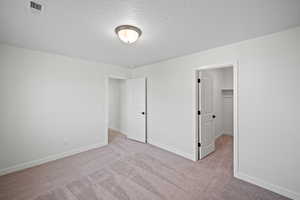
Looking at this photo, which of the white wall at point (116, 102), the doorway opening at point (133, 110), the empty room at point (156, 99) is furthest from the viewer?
the white wall at point (116, 102)

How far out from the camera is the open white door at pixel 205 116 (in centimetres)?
292

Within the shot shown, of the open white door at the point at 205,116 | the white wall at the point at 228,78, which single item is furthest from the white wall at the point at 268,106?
the white wall at the point at 228,78

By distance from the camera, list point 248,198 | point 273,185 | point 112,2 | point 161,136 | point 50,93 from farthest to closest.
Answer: point 161,136, point 50,93, point 273,185, point 248,198, point 112,2

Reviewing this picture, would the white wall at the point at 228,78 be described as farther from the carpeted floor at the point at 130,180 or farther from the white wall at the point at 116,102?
the white wall at the point at 116,102

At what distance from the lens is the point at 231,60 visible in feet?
7.60

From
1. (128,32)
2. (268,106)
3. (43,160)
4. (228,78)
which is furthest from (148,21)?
(228,78)

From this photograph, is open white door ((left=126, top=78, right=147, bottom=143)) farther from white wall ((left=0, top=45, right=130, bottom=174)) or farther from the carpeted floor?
the carpeted floor

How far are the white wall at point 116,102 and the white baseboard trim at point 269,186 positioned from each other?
4.21m

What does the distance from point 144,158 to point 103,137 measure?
1522 millimetres

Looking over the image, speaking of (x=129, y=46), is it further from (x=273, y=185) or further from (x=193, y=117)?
(x=273, y=185)

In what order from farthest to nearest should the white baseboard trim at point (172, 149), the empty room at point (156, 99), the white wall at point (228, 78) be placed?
the white wall at point (228, 78)
the white baseboard trim at point (172, 149)
the empty room at point (156, 99)

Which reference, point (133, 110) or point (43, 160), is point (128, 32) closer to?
point (133, 110)

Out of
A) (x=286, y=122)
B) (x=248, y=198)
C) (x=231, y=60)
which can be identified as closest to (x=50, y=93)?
(x=231, y=60)

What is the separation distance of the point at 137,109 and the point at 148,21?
291 centimetres
